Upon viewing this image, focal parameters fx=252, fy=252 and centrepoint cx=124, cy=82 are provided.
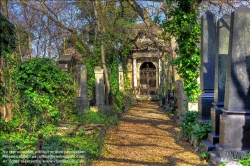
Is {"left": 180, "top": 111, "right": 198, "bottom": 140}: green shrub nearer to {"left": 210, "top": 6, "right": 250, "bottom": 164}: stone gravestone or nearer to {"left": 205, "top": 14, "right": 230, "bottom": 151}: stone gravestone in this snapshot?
{"left": 205, "top": 14, "right": 230, "bottom": 151}: stone gravestone

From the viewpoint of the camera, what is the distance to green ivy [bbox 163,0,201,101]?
24.9 feet

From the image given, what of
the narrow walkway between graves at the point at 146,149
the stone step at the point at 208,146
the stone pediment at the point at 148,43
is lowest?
the narrow walkway between graves at the point at 146,149

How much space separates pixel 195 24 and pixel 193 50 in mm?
833

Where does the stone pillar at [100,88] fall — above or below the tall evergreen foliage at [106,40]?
below

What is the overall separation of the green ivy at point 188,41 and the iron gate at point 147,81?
14076 mm

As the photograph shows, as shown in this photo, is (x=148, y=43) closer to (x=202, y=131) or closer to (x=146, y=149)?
(x=146, y=149)

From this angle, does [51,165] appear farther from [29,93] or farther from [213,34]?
[213,34]

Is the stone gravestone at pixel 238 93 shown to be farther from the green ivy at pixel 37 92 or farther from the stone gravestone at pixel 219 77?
the green ivy at pixel 37 92

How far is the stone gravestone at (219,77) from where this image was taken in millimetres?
5172

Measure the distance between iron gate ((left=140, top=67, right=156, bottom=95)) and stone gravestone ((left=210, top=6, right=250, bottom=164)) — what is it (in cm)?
1744

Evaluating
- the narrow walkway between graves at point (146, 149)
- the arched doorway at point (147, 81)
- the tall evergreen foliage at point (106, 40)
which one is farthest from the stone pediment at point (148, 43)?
the arched doorway at point (147, 81)

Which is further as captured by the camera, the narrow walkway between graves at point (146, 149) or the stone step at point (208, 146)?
the narrow walkway between graves at point (146, 149)

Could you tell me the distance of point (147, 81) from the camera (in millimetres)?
22172

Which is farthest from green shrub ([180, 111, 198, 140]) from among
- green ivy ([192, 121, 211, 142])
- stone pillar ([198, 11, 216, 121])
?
green ivy ([192, 121, 211, 142])
